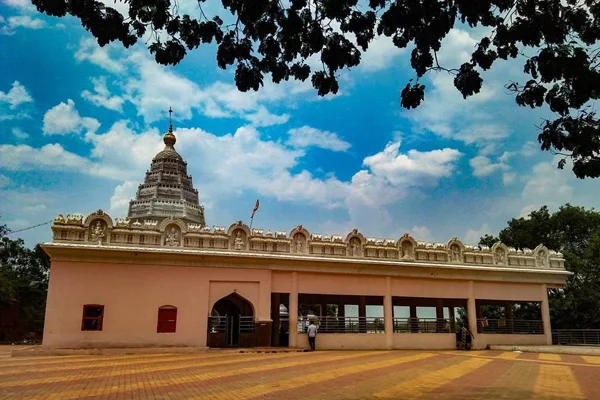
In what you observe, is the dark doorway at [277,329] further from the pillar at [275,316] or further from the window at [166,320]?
the window at [166,320]

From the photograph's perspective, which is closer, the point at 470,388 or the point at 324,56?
the point at 324,56

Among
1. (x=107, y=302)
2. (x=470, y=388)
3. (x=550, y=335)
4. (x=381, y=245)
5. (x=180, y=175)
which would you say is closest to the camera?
(x=470, y=388)

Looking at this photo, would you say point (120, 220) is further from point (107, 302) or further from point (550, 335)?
point (550, 335)

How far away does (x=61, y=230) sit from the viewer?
2089cm

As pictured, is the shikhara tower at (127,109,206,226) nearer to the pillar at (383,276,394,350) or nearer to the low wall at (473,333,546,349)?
the pillar at (383,276,394,350)

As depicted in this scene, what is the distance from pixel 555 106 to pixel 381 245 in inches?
678

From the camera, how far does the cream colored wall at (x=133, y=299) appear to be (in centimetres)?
2031

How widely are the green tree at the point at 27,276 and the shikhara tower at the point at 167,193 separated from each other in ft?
27.8

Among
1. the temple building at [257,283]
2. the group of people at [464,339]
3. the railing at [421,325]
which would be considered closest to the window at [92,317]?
the temple building at [257,283]

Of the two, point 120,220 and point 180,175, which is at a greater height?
point 180,175

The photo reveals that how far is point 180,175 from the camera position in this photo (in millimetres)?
39719

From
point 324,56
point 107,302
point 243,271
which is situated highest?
point 324,56

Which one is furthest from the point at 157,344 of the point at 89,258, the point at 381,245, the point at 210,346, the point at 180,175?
the point at 180,175

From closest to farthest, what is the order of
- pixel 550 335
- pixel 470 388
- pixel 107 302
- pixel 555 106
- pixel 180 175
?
1. pixel 555 106
2. pixel 470 388
3. pixel 107 302
4. pixel 550 335
5. pixel 180 175
